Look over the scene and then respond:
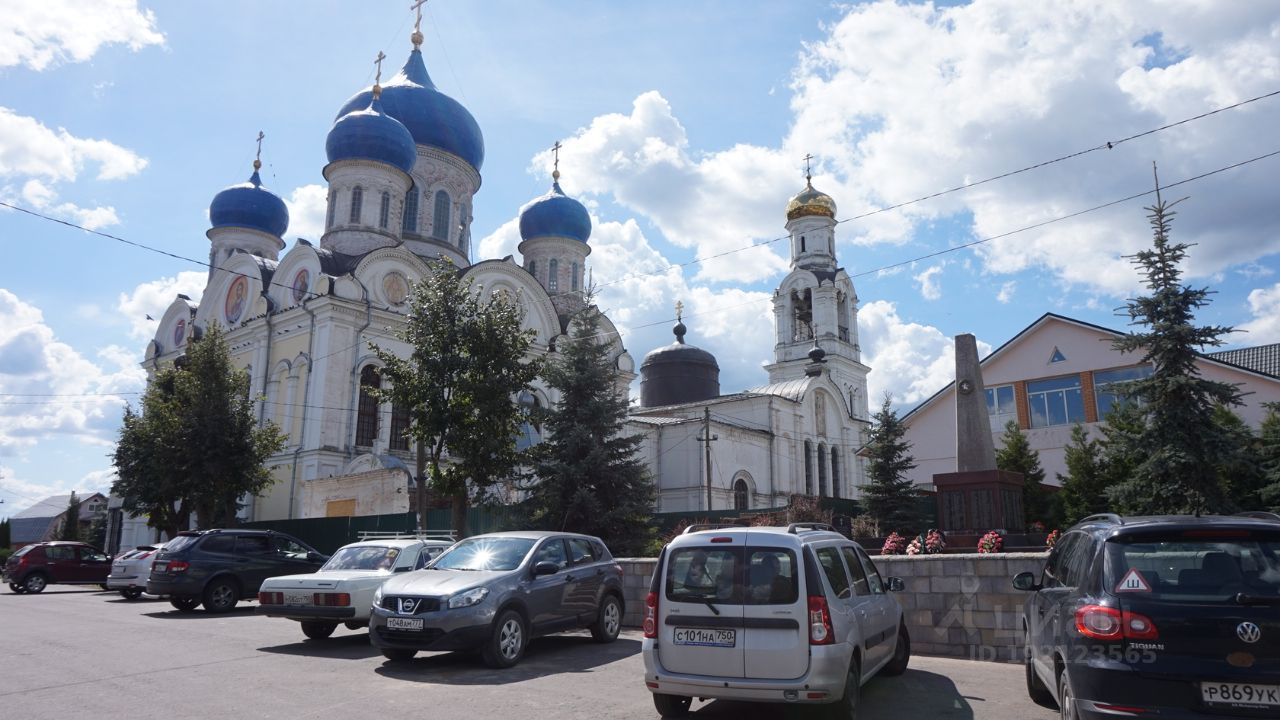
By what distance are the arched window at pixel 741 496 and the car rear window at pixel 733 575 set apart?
105ft

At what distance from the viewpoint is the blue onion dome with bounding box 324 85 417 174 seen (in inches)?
1385

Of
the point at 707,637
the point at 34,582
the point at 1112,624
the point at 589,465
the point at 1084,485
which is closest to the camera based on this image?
the point at 1112,624

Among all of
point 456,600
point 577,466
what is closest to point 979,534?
point 577,466

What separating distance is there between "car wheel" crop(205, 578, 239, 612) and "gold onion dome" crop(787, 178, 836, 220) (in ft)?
139

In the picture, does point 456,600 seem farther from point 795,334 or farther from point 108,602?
point 795,334

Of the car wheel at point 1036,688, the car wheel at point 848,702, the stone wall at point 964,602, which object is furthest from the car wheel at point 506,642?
the car wheel at point 1036,688

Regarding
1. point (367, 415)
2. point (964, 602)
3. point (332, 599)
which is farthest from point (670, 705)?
point (367, 415)

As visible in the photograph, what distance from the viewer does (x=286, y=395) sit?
31391 millimetres

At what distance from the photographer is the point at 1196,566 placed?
4660mm

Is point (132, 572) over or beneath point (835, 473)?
beneath

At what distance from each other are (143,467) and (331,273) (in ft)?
31.8

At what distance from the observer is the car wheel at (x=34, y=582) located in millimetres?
22125

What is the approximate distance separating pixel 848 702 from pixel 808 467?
125 feet

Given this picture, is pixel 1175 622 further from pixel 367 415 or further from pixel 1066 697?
pixel 367 415
